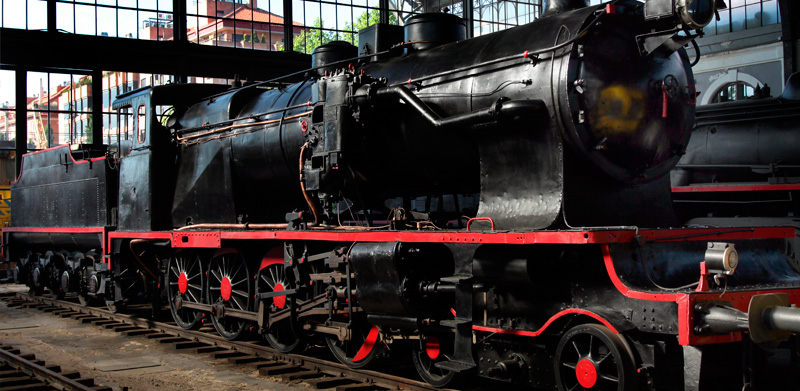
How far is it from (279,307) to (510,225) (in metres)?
3.54

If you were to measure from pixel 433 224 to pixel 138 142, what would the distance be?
19.7 ft

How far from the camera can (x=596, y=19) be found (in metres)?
5.75

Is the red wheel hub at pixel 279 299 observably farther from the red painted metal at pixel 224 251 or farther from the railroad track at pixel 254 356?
the red painted metal at pixel 224 251

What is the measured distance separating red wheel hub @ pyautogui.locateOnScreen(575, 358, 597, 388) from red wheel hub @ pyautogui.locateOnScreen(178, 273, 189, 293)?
21.8 ft

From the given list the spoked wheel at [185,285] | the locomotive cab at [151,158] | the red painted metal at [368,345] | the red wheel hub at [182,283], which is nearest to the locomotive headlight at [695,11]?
the red painted metal at [368,345]

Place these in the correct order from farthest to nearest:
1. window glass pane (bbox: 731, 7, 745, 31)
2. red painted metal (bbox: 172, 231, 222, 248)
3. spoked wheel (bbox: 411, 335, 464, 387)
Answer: window glass pane (bbox: 731, 7, 745, 31) → red painted metal (bbox: 172, 231, 222, 248) → spoked wheel (bbox: 411, 335, 464, 387)

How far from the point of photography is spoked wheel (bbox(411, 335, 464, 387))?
6449mm

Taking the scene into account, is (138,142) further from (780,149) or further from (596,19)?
(780,149)

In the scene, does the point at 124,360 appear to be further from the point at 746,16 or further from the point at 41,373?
the point at 746,16

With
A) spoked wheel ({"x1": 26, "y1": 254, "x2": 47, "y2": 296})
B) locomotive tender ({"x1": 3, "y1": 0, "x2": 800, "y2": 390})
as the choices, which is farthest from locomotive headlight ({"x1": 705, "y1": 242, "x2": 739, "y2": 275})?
spoked wheel ({"x1": 26, "y1": 254, "x2": 47, "y2": 296})

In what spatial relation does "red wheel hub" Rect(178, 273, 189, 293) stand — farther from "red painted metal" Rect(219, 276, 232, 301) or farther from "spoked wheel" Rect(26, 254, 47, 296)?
"spoked wheel" Rect(26, 254, 47, 296)

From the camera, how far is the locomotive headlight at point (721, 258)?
4898mm

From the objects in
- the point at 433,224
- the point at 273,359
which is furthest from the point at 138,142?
the point at 433,224

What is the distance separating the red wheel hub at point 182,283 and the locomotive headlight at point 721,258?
7.42 meters
